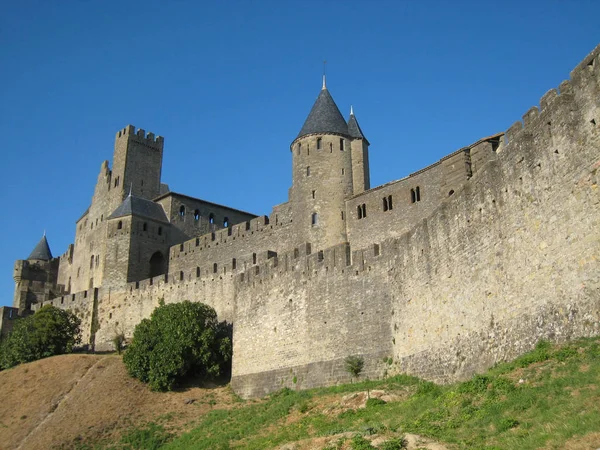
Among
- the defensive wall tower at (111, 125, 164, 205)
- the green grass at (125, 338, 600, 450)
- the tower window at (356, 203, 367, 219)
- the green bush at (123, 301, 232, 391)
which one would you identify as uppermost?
the defensive wall tower at (111, 125, 164, 205)

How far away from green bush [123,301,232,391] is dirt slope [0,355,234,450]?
29.1 inches

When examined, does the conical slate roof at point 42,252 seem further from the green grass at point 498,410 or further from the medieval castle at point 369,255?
the green grass at point 498,410

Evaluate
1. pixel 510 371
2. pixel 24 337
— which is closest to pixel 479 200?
pixel 510 371

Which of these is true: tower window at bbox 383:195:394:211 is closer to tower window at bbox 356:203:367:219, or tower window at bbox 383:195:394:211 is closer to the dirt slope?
tower window at bbox 356:203:367:219

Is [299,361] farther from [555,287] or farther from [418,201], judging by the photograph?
[555,287]

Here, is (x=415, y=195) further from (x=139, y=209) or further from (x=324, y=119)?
(x=139, y=209)

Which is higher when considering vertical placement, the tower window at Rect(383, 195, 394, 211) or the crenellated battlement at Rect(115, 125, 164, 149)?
the crenellated battlement at Rect(115, 125, 164, 149)

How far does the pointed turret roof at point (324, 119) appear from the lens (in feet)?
131

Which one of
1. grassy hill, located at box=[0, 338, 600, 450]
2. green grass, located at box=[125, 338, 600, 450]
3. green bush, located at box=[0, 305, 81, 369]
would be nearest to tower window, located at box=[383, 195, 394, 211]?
grassy hill, located at box=[0, 338, 600, 450]

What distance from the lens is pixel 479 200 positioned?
20562 millimetres

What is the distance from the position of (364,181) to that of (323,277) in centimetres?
1079

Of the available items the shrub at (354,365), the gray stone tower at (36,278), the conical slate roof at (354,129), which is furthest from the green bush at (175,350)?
the gray stone tower at (36,278)

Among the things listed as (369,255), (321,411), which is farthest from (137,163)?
(321,411)

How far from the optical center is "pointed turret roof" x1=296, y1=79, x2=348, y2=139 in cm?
3994
